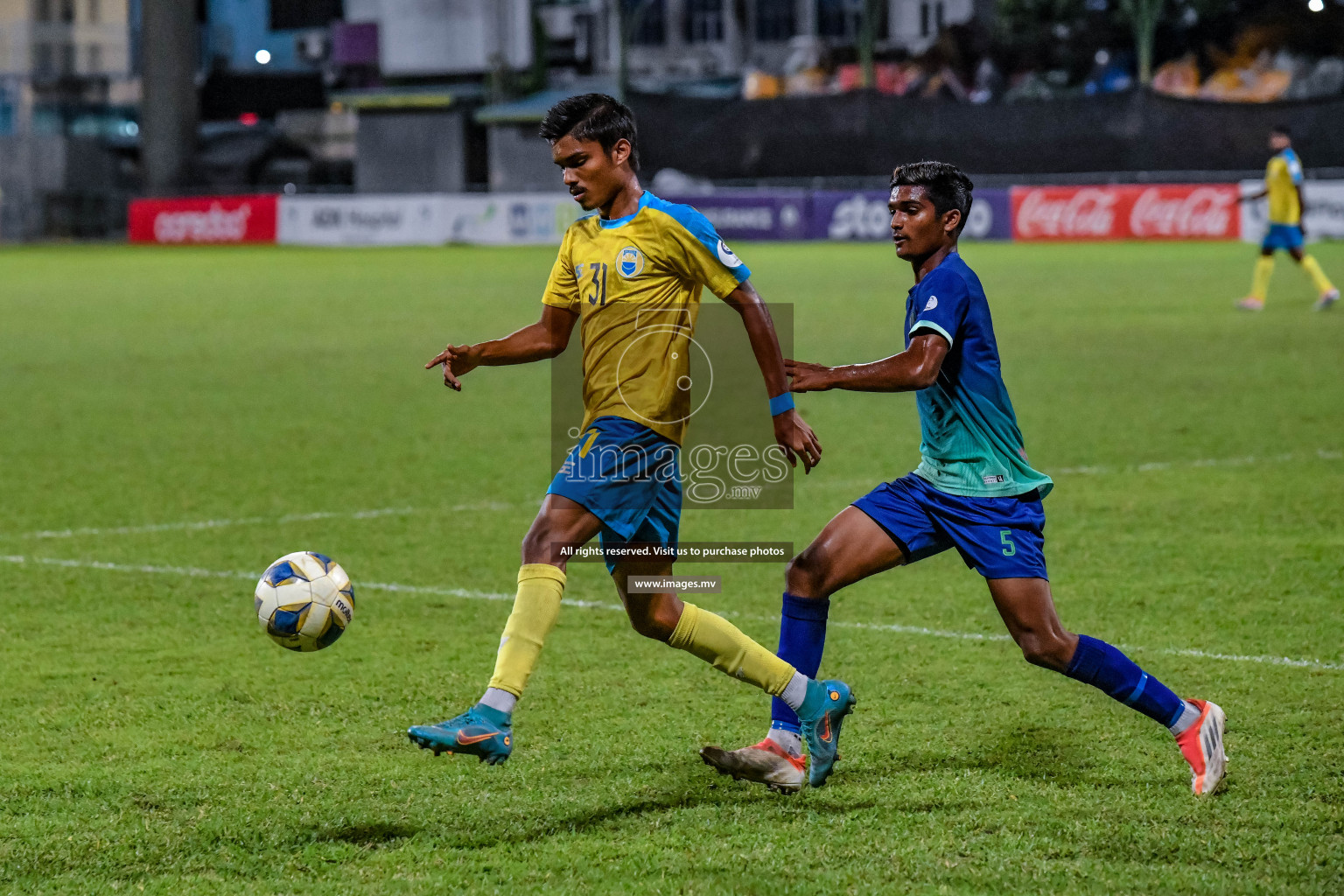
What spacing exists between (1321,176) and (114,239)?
32397mm

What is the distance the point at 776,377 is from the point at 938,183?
718 millimetres

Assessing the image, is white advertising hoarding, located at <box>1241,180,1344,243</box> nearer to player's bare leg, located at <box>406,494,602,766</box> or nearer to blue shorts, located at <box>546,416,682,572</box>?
blue shorts, located at <box>546,416,682,572</box>

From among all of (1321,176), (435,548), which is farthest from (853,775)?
(1321,176)

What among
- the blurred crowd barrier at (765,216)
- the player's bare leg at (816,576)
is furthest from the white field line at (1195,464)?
the blurred crowd barrier at (765,216)

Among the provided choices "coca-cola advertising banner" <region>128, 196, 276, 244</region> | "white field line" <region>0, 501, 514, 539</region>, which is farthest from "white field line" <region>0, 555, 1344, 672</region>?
"coca-cola advertising banner" <region>128, 196, 276, 244</region>

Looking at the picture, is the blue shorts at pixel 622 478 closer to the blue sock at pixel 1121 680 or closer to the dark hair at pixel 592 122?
the dark hair at pixel 592 122

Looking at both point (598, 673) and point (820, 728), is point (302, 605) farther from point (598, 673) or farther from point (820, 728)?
point (820, 728)

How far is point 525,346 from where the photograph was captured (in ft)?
15.8

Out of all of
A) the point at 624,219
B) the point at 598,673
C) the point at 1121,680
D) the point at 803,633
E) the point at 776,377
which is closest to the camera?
the point at 776,377

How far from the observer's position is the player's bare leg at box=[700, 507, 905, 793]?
14.8ft

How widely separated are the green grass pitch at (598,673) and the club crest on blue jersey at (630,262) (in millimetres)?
1412

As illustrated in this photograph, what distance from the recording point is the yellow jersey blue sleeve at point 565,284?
15.5ft

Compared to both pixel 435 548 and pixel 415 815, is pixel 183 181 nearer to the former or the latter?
pixel 435 548

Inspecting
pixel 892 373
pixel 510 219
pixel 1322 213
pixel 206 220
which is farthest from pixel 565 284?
pixel 206 220
